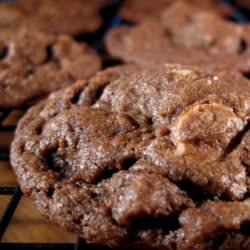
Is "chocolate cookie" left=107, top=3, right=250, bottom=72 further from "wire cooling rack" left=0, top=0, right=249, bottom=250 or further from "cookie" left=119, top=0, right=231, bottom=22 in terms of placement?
"cookie" left=119, top=0, right=231, bottom=22

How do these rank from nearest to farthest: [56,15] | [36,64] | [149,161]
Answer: [149,161]
[36,64]
[56,15]

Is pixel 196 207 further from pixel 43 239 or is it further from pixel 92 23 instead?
pixel 92 23

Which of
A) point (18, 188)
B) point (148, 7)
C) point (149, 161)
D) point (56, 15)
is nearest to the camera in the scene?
point (149, 161)

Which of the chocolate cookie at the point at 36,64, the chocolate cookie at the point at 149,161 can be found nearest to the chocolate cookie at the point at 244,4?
the chocolate cookie at the point at 36,64

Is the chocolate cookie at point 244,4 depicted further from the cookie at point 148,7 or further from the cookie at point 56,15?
the cookie at point 56,15

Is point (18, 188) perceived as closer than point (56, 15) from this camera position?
Yes

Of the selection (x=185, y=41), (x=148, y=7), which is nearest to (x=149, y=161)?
(x=185, y=41)

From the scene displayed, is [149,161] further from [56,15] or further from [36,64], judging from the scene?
[56,15]
